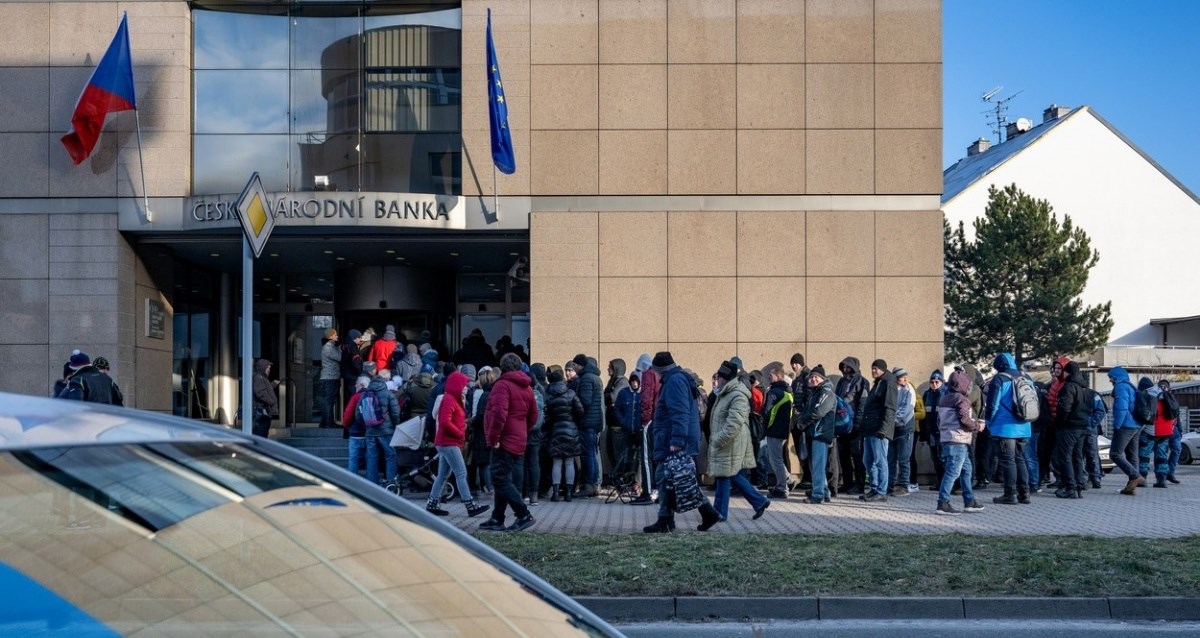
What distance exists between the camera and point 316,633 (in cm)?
172

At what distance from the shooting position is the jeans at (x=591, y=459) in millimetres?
16000

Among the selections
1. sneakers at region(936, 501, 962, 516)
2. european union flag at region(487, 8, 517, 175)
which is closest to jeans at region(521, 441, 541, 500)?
sneakers at region(936, 501, 962, 516)

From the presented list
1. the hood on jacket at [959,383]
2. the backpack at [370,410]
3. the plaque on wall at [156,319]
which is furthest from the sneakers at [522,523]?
the plaque on wall at [156,319]

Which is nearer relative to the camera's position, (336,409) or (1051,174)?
(336,409)

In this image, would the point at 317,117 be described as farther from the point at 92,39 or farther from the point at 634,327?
the point at 634,327

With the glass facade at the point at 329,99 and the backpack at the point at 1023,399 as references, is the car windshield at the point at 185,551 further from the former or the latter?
the glass facade at the point at 329,99

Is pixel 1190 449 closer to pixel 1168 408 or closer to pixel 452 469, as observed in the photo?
pixel 1168 408

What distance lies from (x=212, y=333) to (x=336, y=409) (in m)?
4.32

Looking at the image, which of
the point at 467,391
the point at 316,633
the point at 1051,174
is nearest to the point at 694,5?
the point at 467,391

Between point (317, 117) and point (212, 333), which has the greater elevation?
point (317, 117)

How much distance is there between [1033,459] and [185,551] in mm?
16779

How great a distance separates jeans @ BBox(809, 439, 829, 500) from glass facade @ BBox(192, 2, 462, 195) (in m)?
8.34

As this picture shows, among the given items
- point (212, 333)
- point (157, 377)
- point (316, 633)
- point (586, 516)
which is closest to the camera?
point (316, 633)

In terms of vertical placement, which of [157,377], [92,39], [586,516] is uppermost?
[92,39]
